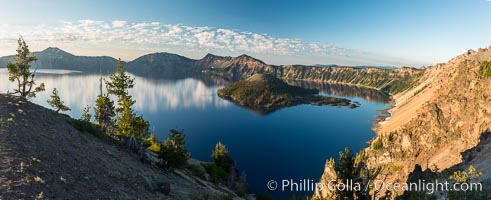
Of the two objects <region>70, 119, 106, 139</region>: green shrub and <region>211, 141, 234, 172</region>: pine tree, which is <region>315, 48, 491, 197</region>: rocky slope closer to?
<region>211, 141, 234, 172</region>: pine tree

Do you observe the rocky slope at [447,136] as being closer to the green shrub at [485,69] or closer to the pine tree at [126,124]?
the green shrub at [485,69]

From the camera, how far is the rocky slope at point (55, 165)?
71.3ft

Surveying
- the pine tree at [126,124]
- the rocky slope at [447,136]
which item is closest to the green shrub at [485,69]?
the rocky slope at [447,136]

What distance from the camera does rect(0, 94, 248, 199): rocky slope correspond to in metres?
21.7

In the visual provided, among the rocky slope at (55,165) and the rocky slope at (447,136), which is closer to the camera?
the rocky slope at (55,165)

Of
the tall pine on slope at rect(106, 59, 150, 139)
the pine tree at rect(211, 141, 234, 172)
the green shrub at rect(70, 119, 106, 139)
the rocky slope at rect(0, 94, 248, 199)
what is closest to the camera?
the rocky slope at rect(0, 94, 248, 199)

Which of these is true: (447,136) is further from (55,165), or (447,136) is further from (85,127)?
(55,165)

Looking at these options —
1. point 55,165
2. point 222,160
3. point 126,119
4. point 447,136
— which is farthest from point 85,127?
point 447,136

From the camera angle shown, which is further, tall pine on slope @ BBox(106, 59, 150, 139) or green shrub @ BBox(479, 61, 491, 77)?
green shrub @ BBox(479, 61, 491, 77)

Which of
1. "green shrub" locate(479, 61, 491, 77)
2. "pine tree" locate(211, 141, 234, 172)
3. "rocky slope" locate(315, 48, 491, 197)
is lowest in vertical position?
"pine tree" locate(211, 141, 234, 172)

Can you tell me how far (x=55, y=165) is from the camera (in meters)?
26.2

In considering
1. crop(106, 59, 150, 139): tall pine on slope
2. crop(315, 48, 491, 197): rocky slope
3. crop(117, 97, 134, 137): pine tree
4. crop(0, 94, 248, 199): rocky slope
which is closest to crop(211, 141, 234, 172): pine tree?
crop(315, 48, 491, 197): rocky slope

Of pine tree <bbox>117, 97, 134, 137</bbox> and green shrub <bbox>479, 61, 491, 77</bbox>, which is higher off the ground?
green shrub <bbox>479, 61, 491, 77</bbox>

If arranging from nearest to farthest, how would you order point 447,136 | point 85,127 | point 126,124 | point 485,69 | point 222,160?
point 85,127, point 126,124, point 485,69, point 447,136, point 222,160
